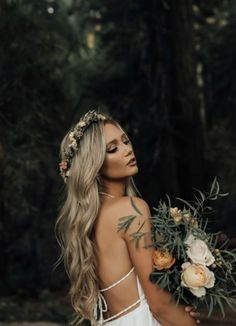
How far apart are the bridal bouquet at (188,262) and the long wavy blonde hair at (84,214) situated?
31cm

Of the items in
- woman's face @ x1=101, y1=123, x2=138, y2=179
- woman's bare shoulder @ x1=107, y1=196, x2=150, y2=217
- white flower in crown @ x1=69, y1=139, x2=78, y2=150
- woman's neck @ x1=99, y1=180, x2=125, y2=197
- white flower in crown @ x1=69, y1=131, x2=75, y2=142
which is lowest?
woman's bare shoulder @ x1=107, y1=196, x2=150, y2=217

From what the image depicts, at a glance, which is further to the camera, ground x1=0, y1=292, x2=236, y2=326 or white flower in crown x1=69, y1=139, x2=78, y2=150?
ground x1=0, y1=292, x2=236, y2=326

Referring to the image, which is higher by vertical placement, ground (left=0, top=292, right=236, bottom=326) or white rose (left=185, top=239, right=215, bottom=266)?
white rose (left=185, top=239, right=215, bottom=266)

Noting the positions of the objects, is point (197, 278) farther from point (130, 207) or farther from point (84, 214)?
point (84, 214)

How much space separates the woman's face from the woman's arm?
0.19m

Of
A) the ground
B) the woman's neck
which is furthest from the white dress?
the ground

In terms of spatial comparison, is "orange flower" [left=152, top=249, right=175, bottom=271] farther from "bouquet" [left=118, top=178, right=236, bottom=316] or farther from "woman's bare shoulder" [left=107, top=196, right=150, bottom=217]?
"woman's bare shoulder" [left=107, top=196, right=150, bottom=217]

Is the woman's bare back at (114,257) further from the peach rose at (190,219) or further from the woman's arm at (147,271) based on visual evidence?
the peach rose at (190,219)

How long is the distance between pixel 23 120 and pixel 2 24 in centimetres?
144

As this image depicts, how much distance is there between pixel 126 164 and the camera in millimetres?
3053

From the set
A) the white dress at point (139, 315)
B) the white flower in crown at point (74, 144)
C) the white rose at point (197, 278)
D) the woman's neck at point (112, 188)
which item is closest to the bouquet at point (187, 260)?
the white rose at point (197, 278)

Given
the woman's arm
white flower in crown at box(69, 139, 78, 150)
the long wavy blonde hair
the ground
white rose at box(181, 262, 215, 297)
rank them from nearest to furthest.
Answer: white rose at box(181, 262, 215, 297), the woman's arm, the long wavy blonde hair, white flower in crown at box(69, 139, 78, 150), the ground

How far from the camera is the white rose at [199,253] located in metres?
2.79

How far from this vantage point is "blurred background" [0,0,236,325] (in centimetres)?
1020
